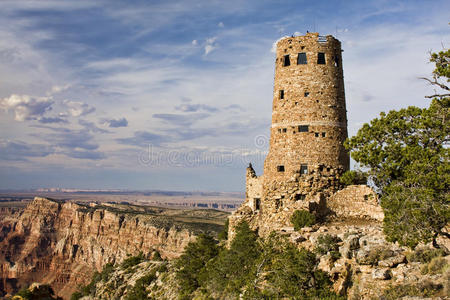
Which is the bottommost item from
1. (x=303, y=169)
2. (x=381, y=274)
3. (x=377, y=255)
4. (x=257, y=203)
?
(x=381, y=274)

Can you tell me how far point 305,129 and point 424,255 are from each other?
13.2m

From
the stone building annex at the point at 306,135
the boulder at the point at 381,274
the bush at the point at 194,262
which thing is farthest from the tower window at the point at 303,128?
the boulder at the point at 381,274

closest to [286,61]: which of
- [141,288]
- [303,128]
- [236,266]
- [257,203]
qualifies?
[303,128]

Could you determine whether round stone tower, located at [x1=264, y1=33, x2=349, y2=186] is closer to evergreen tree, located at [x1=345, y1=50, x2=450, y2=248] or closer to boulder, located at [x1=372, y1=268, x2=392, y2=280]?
evergreen tree, located at [x1=345, y1=50, x2=450, y2=248]

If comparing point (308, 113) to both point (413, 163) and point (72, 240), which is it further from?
point (72, 240)

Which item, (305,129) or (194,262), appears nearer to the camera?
(305,129)

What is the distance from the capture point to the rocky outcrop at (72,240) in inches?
4281

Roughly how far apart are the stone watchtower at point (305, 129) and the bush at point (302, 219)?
151 cm

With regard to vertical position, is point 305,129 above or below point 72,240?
above

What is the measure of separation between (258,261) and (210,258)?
12624mm

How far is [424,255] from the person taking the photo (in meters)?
19.5

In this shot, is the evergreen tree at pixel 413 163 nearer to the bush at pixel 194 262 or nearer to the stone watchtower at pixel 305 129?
the stone watchtower at pixel 305 129

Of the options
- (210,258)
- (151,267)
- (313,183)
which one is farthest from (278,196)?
(151,267)

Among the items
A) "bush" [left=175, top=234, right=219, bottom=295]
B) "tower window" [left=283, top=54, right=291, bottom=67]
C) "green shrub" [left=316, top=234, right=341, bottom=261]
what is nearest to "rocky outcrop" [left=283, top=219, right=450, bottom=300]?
"green shrub" [left=316, top=234, right=341, bottom=261]
